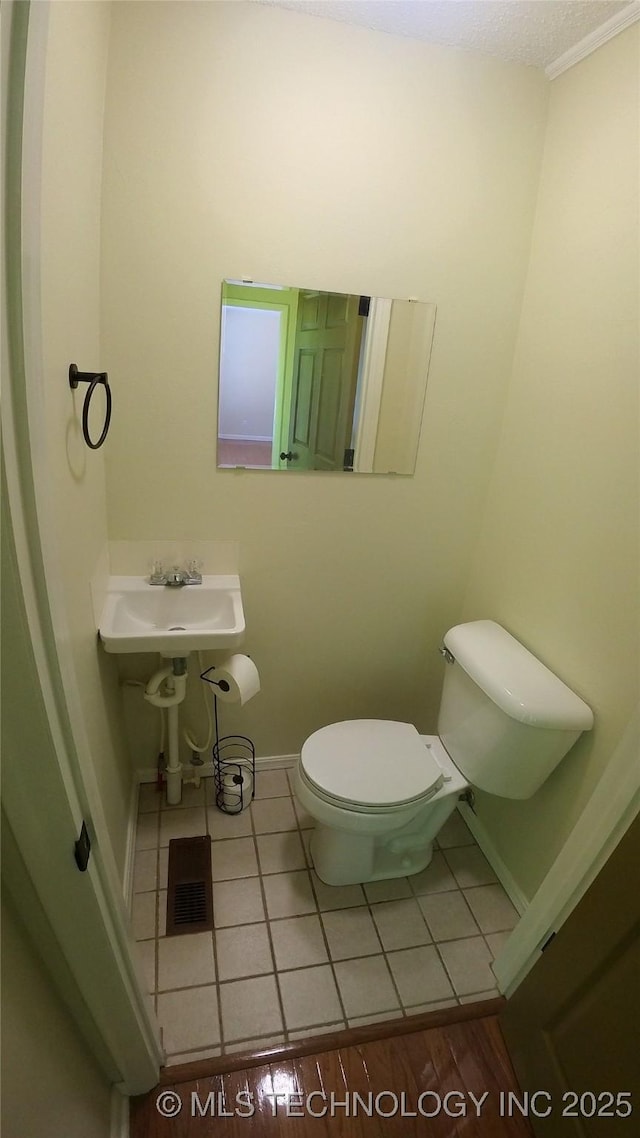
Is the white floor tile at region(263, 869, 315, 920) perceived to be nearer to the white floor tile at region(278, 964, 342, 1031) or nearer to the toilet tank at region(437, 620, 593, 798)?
the white floor tile at region(278, 964, 342, 1031)

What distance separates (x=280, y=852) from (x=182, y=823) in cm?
37

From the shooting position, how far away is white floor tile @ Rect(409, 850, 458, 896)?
5.45 ft

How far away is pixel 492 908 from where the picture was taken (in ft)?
5.29

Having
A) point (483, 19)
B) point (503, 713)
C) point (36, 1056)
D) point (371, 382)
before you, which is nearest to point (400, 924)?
point (503, 713)

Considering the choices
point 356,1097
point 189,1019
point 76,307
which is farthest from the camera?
point 189,1019

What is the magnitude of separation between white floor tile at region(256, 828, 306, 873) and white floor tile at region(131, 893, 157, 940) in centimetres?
35

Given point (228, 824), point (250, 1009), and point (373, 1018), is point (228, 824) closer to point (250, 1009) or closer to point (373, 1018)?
point (250, 1009)

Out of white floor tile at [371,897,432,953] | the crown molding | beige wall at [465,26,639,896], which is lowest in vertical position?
white floor tile at [371,897,432,953]

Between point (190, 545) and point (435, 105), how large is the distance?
1.39 metres

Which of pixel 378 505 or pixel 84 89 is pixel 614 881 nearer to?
pixel 378 505

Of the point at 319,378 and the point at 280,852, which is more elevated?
the point at 319,378

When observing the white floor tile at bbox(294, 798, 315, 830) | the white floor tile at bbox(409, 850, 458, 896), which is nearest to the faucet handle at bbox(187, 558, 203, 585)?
the white floor tile at bbox(294, 798, 315, 830)

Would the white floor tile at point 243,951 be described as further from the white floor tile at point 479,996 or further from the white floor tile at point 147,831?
the white floor tile at point 479,996

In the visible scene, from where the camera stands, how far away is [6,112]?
15.6 inches
